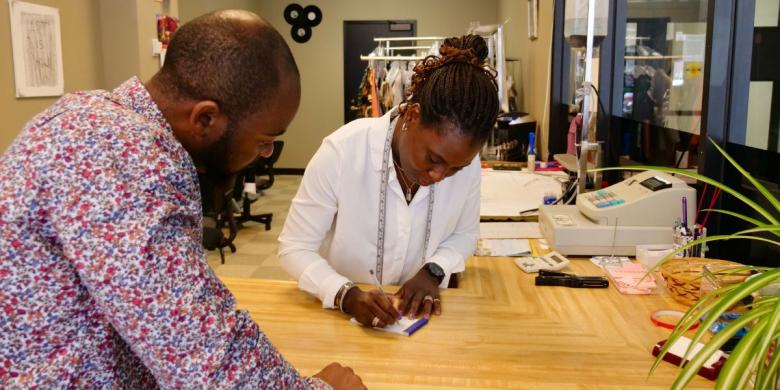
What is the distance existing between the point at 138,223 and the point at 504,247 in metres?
1.63

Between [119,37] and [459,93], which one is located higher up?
[119,37]

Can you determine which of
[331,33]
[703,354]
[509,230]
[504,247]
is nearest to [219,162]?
[703,354]

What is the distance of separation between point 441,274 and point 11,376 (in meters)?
1.11

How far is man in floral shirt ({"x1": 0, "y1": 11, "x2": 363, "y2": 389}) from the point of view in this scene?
2.53 feet

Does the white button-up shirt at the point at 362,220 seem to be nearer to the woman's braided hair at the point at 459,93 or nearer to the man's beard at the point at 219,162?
the woman's braided hair at the point at 459,93

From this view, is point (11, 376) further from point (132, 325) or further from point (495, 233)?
point (495, 233)

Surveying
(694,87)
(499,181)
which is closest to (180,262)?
(499,181)

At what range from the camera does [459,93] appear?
1606 mm

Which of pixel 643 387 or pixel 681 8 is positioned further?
pixel 681 8

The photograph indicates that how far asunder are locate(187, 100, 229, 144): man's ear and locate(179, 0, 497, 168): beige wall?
8.05m

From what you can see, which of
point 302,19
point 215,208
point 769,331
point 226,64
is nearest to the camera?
point 769,331

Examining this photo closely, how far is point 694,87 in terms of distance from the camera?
150 inches

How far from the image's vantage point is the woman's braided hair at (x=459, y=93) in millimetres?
1584

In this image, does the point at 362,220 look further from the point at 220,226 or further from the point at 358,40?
the point at 358,40
